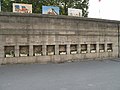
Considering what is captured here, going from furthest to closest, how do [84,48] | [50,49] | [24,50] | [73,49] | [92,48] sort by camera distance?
1. [92,48]
2. [84,48]
3. [73,49]
4. [50,49]
5. [24,50]

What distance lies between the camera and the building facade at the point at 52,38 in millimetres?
12125

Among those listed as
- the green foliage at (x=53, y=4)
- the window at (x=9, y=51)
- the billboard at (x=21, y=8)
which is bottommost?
the window at (x=9, y=51)

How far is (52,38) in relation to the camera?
13.5 m

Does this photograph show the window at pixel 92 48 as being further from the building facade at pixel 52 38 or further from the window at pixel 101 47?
the window at pixel 101 47

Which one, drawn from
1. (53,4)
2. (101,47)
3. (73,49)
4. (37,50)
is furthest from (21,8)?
(53,4)

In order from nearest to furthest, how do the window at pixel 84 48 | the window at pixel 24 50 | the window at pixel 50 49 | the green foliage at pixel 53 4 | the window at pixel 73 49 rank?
the window at pixel 24 50 → the window at pixel 50 49 → the window at pixel 73 49 → the window at pixel 84 48 → the green foliage at pixel 53 4

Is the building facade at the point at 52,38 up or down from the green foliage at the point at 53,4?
down

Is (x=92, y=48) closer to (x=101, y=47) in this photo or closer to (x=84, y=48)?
(x=84, y=48)

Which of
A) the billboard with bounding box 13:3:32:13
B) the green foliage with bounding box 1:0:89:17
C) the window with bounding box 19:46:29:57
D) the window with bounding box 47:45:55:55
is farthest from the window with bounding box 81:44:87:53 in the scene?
the green foliage with bounding box 1:0:89:17

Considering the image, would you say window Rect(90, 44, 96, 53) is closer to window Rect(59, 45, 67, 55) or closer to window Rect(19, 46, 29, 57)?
window Rect(59, 45, 67, 55)

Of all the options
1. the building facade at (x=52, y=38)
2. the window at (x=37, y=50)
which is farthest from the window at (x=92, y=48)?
the window at (x=37, y=50)

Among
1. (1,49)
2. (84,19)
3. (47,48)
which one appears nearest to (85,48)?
(84,19)

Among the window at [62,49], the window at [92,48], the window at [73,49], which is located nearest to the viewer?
the window at [62,49]

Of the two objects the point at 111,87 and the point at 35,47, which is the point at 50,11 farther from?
the point at 111,87
